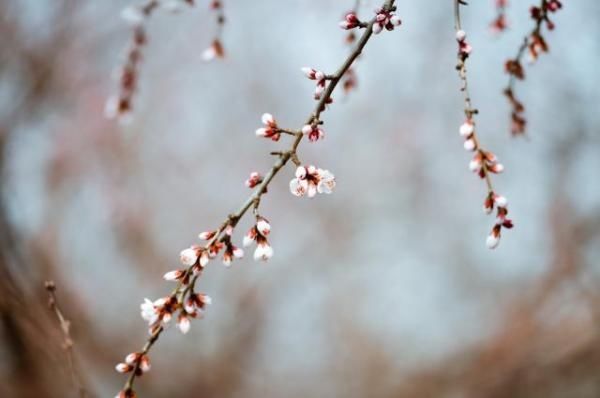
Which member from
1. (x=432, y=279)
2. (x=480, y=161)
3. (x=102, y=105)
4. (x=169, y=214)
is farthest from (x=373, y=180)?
(x=480, y=161)

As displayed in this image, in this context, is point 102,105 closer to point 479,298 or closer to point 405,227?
point 405,227

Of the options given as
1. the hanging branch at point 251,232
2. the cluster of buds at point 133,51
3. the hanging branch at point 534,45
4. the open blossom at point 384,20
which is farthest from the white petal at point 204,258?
the cluster of buds at point 133,51

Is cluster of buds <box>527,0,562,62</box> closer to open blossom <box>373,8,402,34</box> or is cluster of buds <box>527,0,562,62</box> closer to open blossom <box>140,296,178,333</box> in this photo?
open blossom <box>373,8,402,34</box>

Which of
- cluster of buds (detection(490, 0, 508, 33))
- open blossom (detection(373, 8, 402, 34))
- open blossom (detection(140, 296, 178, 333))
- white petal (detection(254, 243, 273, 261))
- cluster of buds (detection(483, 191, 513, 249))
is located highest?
cluster of buds (detection(490, 0, 508, 33))

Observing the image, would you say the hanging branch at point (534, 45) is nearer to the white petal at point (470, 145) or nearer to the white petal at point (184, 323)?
the white petal at point (470, 145)

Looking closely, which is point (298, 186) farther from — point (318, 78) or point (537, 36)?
point (537, 36)

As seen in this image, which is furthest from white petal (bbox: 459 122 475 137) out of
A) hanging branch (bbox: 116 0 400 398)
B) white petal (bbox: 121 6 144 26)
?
white petal (bbox: 121 6 144 26)

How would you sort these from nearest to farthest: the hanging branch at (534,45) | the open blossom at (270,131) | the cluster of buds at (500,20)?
the open blossom at (270,131), the hanging branch at (534,45), the cluster of buds at (500,20)
